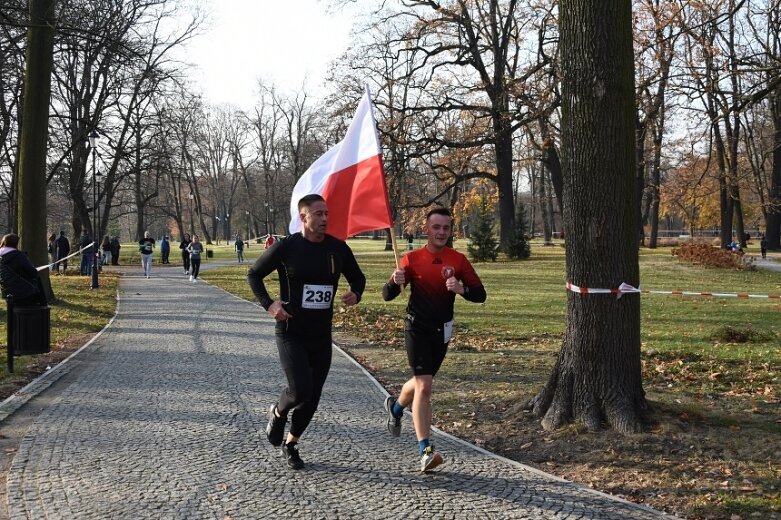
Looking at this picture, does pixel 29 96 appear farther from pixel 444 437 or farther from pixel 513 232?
pixel 513 232

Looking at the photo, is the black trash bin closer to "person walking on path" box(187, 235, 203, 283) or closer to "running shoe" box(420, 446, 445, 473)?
"running shoe" box(420, 446, 445, 473)

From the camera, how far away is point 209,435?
6484mm

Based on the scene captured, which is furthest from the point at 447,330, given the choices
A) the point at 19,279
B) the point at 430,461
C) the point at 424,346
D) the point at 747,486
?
the point at 19,279

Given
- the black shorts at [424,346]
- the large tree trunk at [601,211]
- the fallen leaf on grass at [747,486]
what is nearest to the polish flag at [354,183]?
the black shorts at [424,346]

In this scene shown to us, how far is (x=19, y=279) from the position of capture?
35.5ft

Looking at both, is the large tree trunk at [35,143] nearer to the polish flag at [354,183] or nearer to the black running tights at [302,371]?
the polish flag at [354,183]

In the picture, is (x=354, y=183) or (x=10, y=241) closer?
(x=354, y=183)

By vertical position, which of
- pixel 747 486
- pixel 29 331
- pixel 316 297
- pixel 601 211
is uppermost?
pixel 601 211

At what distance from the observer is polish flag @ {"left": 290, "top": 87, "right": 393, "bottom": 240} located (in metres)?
6.88

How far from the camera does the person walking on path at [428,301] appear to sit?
5613 mm

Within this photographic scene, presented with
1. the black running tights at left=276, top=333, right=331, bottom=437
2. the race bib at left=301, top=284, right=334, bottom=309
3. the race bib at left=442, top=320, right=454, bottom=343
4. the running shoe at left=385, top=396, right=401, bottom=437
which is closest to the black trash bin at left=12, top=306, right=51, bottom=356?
the black running tights at left=276, top=333, right=331, bottom=437

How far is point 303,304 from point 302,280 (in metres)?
0.18

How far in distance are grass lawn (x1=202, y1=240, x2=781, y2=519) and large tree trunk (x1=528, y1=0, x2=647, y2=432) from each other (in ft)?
1.31

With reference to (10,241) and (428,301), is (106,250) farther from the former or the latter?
(428,301)
